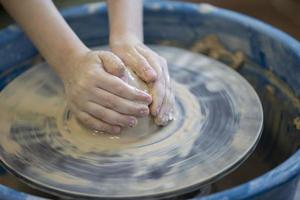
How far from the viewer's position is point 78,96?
3.81 feet

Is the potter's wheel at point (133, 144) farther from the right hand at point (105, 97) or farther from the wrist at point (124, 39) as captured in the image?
the wrist at point (124, 39)

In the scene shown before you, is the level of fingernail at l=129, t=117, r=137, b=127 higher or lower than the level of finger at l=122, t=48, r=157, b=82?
lower

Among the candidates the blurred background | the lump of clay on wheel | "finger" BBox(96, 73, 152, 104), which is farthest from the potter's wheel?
the blurred background

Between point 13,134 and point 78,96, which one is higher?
point 78,96

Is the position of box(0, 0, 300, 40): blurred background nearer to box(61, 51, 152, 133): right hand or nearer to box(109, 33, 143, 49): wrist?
box(109, 33, 143, 49): wrist

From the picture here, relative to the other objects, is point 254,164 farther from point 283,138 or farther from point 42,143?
point 42,143

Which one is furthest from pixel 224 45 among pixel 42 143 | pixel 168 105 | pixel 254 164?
pixel 42 143

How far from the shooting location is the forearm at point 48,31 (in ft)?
4.19

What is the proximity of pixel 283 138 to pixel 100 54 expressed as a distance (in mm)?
637

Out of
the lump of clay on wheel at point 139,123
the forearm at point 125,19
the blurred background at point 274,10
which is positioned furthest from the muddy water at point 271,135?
the blurred background at point 274,10

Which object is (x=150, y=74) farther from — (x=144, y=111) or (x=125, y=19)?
(x=125, y=19)

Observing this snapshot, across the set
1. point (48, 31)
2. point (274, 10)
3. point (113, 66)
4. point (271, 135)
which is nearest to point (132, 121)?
point (113, 66)

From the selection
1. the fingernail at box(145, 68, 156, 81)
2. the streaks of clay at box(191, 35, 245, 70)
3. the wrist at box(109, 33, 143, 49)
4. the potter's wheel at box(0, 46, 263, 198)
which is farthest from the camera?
the streaks of clay at box(191, 35, 245, 70)

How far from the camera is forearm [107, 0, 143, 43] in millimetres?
1356
